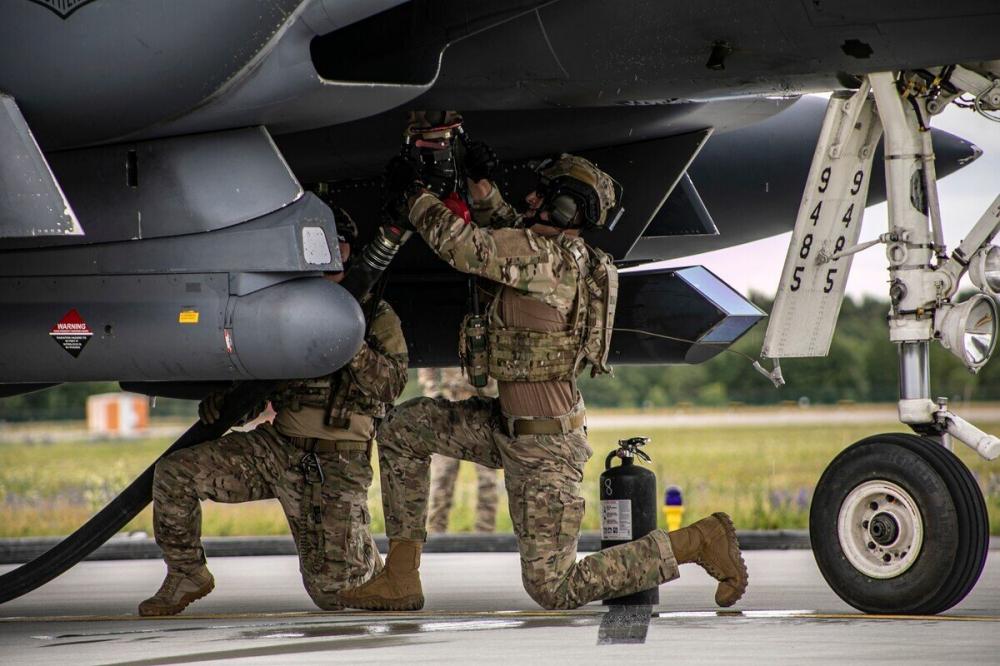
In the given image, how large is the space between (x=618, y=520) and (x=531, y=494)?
57 centimetres

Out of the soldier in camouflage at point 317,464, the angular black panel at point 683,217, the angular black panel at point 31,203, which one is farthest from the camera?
the angular black panel at point 683,217

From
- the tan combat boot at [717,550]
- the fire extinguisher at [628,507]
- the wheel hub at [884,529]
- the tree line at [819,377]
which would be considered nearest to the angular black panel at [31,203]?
the fire extinguisher at [628,507]

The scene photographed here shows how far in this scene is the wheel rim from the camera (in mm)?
5246

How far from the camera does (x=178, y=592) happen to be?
6.23m

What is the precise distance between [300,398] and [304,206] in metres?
1.24

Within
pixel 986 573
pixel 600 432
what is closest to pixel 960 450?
pixel 986 573

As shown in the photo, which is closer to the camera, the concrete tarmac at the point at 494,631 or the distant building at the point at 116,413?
the concrete tarmac at the point at 494,631

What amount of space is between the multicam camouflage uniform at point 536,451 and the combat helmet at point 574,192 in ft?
0.34

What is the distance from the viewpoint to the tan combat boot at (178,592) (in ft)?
20.3

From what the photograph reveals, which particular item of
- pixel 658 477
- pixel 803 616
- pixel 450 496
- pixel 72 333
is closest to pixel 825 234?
pixel 803 616

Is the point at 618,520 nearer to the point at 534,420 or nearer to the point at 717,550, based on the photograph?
the point at 717,550

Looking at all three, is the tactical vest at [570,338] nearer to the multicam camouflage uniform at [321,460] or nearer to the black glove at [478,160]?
the black glove at [478,160]

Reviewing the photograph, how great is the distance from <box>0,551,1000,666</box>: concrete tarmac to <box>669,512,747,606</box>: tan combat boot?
0.47ft

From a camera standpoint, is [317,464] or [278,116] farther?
[317,464]
